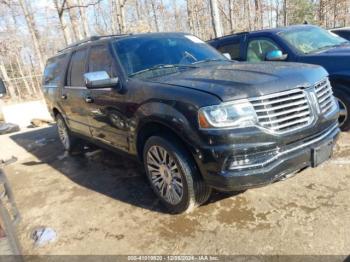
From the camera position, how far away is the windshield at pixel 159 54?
12.5ft

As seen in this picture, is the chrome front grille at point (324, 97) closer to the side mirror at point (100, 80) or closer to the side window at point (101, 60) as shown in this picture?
the side mirror at point (100, 80)

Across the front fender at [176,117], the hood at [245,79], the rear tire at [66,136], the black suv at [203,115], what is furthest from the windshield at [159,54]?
the rear tire at [66,136]

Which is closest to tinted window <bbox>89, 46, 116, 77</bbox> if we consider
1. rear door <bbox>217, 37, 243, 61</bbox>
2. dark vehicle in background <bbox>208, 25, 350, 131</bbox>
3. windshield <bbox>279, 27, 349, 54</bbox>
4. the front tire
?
the front tire

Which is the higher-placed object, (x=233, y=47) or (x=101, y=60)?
(x=101, y=60)

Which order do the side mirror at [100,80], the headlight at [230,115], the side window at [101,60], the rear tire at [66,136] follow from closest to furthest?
1. the headlight at [230,115]
2. the side mirror at [100,80]
3. the side window at [101,60]
4. the rear tire at [66,136]

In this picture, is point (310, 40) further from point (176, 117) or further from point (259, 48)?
point (176, 117)

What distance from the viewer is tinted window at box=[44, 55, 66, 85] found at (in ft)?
19.0

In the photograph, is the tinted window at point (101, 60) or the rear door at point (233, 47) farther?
the rear door at point (233, 47)

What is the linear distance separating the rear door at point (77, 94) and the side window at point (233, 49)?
Answer: 307 centimetres

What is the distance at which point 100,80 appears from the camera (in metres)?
3.67

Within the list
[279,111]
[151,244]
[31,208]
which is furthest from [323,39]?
[31,208]

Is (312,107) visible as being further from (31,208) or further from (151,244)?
(31,208)

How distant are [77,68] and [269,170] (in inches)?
139

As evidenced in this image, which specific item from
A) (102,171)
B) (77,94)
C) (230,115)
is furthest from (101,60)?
(230,115)
